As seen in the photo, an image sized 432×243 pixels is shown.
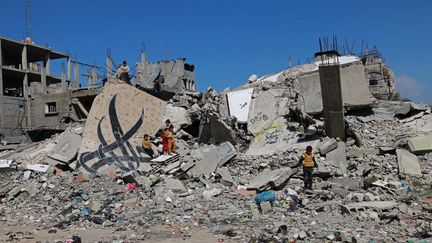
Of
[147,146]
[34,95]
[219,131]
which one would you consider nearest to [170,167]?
[147,146]

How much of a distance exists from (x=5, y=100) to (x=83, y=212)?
25.3 metres

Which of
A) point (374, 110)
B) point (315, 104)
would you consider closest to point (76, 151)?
point (315, 104)

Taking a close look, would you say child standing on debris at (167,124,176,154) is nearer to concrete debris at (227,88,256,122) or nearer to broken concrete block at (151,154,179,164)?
broken concrete block at (151,154,179,164)

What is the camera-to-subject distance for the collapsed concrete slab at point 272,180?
9820mm

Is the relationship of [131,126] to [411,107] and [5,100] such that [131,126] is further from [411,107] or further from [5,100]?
[5,100]

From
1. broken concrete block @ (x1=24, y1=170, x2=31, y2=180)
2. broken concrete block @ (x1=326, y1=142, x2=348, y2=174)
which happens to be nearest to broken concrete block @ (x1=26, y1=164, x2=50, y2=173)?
broken concrete block @ (x1=24, y1=170, x2=31, y2=180)

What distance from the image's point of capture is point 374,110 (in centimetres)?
1352

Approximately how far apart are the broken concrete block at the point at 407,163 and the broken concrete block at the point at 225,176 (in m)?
3.91

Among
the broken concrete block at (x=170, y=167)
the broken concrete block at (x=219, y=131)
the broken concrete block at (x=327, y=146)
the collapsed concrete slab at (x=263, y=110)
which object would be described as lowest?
the broken concrete block at (x=170, y=167)

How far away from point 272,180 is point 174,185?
2.32 metres

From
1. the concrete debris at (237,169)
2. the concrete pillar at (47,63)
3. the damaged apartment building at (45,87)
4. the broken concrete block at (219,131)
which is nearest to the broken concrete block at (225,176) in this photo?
the concrete debris at (237,169)

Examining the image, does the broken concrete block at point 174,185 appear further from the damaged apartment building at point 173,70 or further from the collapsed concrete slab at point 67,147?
the damaged apartment building at point 173,70

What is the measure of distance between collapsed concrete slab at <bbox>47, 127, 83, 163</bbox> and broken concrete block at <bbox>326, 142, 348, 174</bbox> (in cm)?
709

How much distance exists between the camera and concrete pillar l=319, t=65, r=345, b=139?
11.4 m
